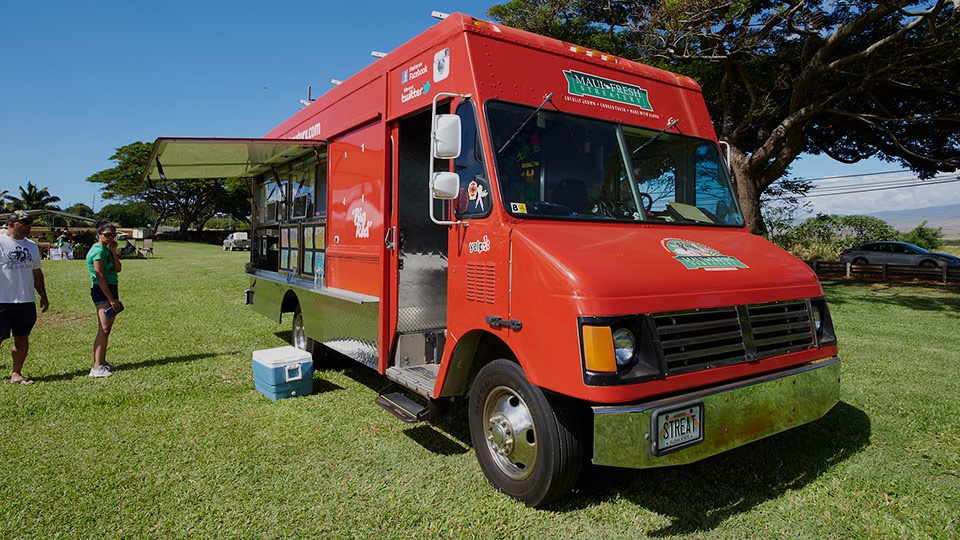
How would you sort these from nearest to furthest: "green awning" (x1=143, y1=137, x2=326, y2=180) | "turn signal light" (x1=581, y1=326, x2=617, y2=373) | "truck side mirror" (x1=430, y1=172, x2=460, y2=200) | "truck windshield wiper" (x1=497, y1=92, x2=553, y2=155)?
"turn signal light" (x1=581, y1=326, x2=617, y2=373) < "truck side mirror" (x1=430, y1=172, x2=460, y2=200) < "truck windshield wiper" (x1=497, y1=92, x2=553, y2=155) < "green awning" (x1=143, y1=137, x2=326, y2=180)

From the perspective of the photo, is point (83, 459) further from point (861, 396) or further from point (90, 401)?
point (861, 396)

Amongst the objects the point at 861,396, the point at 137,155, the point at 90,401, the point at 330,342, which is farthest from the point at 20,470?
the point at 137,155

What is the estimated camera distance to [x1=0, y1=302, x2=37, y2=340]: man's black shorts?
19.8ft

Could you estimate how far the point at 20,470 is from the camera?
4.02 m

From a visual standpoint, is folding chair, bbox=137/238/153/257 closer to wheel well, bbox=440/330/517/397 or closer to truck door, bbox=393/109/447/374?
truck door, bbox=393/109/447/374

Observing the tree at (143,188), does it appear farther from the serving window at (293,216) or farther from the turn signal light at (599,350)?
the turn signal light at (599,350)

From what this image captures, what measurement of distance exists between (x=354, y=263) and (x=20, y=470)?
2940mm

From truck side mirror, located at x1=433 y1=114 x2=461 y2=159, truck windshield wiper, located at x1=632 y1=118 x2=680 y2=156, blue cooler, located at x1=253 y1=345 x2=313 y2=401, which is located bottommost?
blue cooler, located at x1=253 y1=345 x2=313 y2=401

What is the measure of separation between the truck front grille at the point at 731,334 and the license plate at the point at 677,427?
0.21 metres

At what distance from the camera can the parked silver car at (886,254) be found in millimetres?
24984

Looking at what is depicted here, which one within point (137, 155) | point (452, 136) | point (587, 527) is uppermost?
point (137, 155)

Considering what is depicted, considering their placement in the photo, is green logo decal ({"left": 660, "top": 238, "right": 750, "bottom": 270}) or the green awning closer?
green logo decal ({"left": 660, "top": 238, "right": 750, "bottom": 270})

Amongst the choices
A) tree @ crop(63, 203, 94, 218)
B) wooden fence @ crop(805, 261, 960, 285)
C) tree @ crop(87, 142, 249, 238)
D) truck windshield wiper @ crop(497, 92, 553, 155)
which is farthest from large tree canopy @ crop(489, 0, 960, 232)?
tree @ crop(63, 203, 94, 218)

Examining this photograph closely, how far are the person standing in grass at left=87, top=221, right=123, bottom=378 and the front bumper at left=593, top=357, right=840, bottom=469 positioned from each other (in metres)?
6.02
